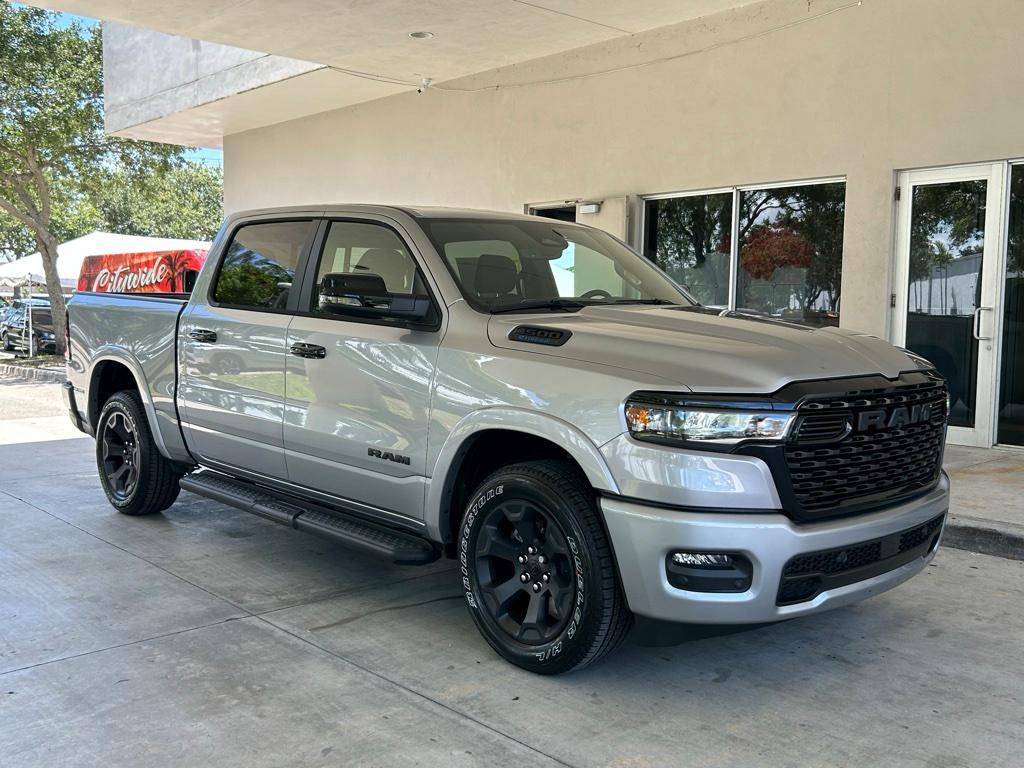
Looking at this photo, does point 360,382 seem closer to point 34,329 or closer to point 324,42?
point 324,42

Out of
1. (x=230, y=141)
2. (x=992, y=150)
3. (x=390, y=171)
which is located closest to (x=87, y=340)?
(x=992, y=150)

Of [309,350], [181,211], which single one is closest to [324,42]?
[309,350]

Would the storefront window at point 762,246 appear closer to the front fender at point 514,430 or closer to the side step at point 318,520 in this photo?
the side step at point 318,520

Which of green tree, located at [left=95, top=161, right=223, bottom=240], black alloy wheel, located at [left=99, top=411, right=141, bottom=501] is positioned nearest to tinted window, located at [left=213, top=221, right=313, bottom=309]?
black alloy wheel, located at [left=99, top=411, right=141, bottom=501]

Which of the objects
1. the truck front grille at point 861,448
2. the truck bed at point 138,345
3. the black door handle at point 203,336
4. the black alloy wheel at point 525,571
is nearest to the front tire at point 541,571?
the black alloy wheel at point 525,571

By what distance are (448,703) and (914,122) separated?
7.65 metres

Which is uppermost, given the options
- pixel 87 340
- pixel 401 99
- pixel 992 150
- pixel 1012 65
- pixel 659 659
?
pixel 401 99

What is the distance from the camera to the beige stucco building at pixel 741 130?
856 cm

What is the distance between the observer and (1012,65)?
8.15 m

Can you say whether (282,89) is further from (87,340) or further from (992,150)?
(992,150)

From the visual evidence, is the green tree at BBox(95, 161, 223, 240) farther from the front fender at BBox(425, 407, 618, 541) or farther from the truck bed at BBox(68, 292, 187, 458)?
the front fender at BBox(425, 407, 618, 541)

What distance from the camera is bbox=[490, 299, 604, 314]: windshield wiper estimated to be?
165 inches

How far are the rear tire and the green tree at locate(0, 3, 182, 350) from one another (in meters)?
17.0

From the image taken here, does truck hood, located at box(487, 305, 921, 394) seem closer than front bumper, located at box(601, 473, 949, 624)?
No
